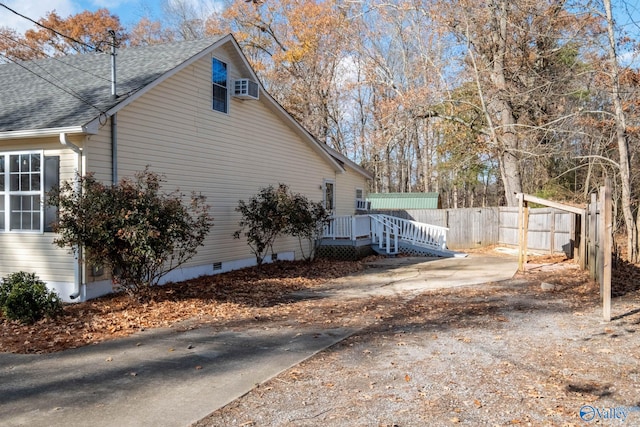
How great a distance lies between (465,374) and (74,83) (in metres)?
10.5

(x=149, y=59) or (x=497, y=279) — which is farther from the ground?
(x=149, y=59)

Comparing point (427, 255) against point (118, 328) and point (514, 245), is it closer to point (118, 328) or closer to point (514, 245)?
point (514, 245)

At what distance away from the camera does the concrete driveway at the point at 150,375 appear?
4461 mm

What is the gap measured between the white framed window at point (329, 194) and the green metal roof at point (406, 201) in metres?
9.62

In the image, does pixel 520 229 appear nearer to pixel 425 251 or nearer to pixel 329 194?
pixel 425 251

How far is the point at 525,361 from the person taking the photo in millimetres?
5859

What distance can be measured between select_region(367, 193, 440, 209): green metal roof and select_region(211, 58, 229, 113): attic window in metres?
16.7

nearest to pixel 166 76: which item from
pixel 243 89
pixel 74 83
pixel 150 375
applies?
pixel 74 83

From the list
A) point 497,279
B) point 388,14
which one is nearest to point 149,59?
point 497,279

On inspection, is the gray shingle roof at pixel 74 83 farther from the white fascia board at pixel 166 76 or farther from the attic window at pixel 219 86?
the attic window at pixel 219 86

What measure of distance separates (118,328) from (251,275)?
19.0 ft

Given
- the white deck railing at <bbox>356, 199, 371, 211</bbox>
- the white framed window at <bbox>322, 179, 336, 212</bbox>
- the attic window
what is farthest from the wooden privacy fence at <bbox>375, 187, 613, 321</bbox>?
the attic window

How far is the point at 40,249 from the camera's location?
32.6 feet

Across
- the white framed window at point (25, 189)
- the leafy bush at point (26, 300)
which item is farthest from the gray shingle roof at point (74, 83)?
the leafy bush at point (26, 300)
